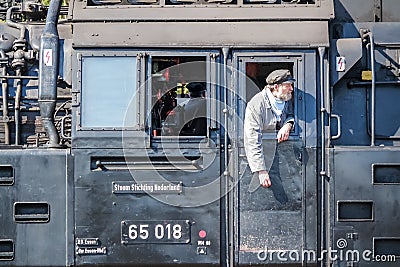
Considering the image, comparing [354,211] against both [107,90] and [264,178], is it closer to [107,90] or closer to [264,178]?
[264,178]

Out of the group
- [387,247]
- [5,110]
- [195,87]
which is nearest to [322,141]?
[387,247]

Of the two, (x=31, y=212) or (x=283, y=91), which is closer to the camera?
(x=283, y=91)

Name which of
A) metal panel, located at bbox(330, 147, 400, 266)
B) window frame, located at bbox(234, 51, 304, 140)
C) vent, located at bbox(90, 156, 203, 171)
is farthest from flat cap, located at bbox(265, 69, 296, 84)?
vent, located at bbox(90, 156, 203, 171)

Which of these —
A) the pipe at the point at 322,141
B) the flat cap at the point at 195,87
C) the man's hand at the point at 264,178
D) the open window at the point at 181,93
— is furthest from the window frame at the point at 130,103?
the pipe at the point at 322,141

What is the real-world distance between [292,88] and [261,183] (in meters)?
0.91

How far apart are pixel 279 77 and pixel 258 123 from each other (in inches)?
17.8

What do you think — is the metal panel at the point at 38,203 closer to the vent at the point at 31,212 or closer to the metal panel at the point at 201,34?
the vent at the point at 31,212

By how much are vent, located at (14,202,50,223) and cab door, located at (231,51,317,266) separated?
1.73m

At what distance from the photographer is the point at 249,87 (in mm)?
5980

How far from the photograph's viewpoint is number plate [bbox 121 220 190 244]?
5.89 metres

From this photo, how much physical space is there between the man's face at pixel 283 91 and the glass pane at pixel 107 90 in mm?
1298

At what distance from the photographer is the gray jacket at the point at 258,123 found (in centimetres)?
577

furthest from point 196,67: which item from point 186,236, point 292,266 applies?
point 292,266

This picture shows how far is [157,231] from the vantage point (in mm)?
5898
